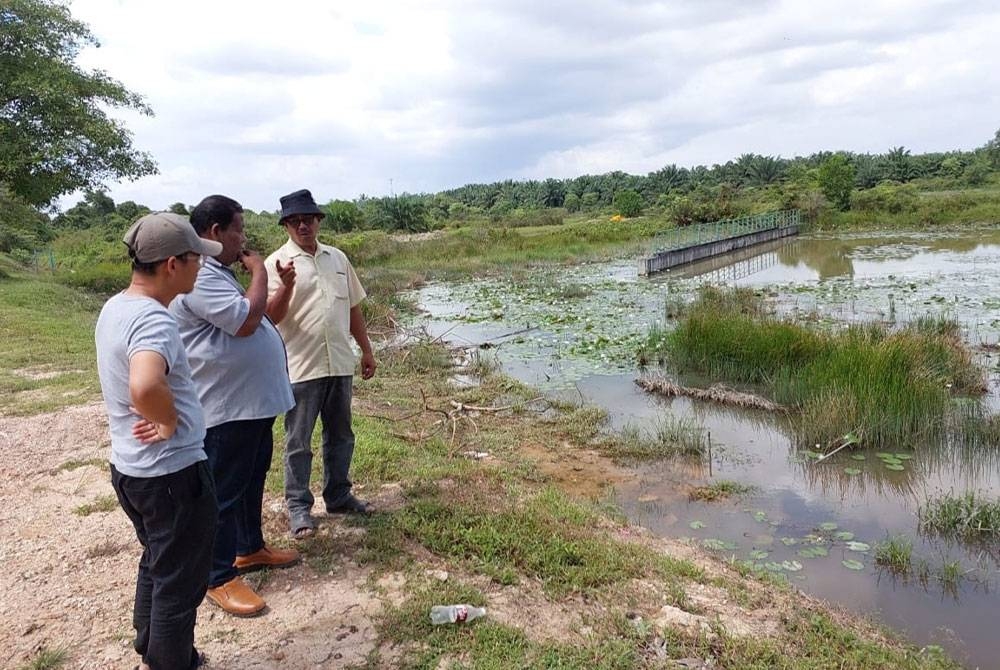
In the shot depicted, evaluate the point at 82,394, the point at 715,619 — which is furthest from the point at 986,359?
the point at 82,394

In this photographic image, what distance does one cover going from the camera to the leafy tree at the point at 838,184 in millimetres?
37719

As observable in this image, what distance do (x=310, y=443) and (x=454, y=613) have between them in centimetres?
119

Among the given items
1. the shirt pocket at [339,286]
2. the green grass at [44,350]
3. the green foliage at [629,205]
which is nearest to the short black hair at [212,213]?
the shirt pocket at [339,286]

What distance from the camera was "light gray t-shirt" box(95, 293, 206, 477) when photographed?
1.80 meters

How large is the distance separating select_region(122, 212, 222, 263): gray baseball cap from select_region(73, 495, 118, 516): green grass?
2440 mm

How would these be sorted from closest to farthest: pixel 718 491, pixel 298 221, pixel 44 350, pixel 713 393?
pixel 298 221, pixel 718 491, pixel 713 393, pixel 44 350

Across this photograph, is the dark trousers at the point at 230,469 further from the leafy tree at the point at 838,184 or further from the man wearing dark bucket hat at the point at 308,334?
the leafy tree at the point at 838,184

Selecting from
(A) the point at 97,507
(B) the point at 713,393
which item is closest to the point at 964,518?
(B) the point at 713,393

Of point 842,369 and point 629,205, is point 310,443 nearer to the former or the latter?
point 842,369

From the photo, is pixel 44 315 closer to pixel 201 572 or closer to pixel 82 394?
pixel 82 394

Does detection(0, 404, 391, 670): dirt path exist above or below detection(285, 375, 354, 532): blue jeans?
below

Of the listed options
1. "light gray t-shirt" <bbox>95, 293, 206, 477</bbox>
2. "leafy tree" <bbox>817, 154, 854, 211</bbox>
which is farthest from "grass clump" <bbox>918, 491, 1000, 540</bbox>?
"leafy tree" <bbox>817, 154, 854, 211</bbox>

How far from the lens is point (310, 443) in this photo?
332 cm

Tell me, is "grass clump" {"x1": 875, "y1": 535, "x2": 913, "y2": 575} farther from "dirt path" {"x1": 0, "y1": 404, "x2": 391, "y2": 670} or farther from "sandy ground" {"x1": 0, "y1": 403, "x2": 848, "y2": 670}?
"dirt path" {"x1": 0, "y1": 404, "x2": 391, "y2": 670}
